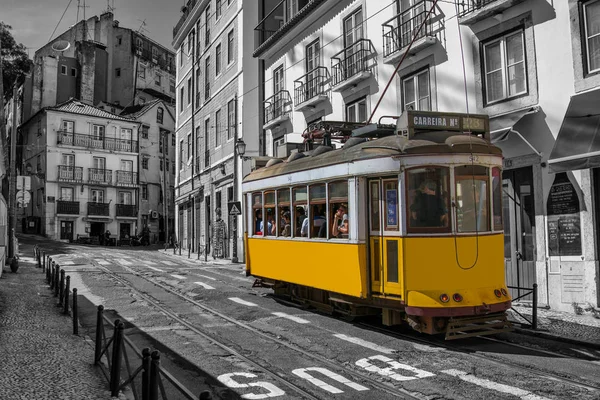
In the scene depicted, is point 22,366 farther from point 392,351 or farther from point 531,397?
point 531,397

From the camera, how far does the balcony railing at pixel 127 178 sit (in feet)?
171

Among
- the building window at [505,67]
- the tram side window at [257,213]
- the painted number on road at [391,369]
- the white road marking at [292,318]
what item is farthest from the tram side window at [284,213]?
the building window at [505,67]

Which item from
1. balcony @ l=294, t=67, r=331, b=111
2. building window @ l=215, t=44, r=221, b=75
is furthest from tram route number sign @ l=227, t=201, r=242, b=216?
building window @ l=215, t=44, r=221, b=75

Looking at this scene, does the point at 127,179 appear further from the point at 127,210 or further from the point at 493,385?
the point at 493,385

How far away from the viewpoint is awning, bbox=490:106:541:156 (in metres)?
11.8

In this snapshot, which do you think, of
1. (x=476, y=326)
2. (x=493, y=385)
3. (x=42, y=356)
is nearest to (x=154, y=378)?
(x=493, y=385)

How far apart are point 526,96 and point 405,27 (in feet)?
16.3

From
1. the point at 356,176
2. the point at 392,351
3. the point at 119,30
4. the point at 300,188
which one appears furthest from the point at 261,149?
the point at 119,30

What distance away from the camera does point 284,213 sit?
11492 millimetres

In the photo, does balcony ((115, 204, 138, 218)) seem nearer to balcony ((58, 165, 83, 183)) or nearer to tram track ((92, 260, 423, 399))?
balcony ((58, 165, 83, 183))

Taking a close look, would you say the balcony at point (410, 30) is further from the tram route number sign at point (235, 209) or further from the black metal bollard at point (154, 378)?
the black metal bollard at point (154, 378)

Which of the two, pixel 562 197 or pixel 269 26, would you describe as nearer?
pixel 562 197

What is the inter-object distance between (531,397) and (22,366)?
6.05 m

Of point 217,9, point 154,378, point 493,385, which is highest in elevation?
point 217,9
